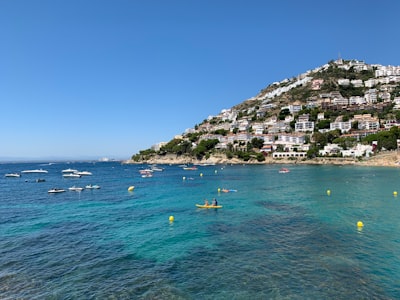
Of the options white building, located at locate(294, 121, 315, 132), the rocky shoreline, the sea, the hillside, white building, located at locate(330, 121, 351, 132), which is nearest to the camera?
the sea

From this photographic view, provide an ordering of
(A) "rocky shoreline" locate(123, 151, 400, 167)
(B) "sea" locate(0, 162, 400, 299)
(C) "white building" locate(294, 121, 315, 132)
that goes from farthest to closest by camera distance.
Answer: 1. (C) "white building" locate(294, 121, 315, 132)
2. (A) "rocky shoreline" locate(123, 151, 400, 167)
3. (B) "sea" locate(0, 162, 400, 299)

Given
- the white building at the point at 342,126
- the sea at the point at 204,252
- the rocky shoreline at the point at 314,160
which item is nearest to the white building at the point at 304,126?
the white building at the point at 342,126

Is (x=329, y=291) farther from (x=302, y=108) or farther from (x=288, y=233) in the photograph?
(x=302, y=108)

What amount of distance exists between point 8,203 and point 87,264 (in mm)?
30381

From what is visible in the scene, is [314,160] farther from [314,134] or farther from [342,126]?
[342,126]

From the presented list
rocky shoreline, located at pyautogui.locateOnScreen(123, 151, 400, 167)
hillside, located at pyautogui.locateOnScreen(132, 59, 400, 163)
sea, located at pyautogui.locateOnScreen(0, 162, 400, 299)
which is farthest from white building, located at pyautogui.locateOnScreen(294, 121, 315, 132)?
sea, located at pyautogui.locateOnScreen(0, 162, 400, 299)

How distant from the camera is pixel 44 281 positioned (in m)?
15.1

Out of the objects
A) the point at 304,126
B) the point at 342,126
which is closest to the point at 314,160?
the point at 342,126

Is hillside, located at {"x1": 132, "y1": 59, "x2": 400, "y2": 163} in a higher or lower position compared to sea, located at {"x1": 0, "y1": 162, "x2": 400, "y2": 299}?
higher

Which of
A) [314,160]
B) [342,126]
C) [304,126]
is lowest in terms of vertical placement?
[314,160]

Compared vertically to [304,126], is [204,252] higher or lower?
lower

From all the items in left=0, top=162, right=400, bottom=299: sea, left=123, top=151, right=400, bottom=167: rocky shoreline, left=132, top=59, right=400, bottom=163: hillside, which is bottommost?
left=0, top=162, right=400, bottom=299: sea

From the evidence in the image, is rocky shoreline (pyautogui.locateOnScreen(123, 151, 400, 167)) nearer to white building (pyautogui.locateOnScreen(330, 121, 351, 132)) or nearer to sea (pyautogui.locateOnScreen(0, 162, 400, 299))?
white building (pyautogui.locateOnScreen(330, 121, 351, 132))

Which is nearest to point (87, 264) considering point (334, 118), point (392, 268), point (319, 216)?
point (392, 268)
